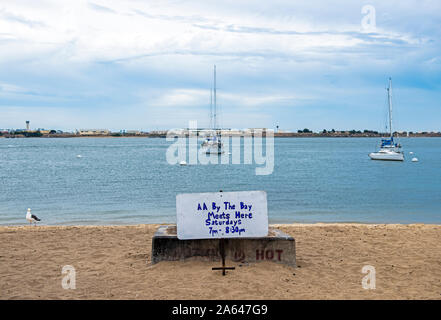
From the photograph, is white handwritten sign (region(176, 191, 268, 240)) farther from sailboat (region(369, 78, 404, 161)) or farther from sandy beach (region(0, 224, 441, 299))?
sailboat (region(369, 78, 404, 161))

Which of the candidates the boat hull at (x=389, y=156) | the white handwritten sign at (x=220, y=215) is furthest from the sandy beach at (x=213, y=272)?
the boat hull at (x=389, y=156)

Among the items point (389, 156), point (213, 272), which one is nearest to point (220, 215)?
point (213, 272)

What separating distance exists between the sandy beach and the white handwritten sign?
64 centimetres

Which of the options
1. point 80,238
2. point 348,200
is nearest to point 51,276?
point 80,238

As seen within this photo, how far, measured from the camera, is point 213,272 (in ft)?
25.1

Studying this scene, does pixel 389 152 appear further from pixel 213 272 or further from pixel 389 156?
pixel 213 272

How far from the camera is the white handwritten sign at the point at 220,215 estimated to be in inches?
302

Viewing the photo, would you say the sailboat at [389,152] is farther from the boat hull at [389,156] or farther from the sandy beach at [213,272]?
the sandy beach at [213,272]

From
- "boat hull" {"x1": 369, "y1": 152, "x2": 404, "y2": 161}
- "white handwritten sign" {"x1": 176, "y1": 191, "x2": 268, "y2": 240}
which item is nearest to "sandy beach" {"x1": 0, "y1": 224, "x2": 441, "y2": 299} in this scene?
"white handwritten sign" {"x1": 176, "y1": 191, "x2": 268, "y2": 240}

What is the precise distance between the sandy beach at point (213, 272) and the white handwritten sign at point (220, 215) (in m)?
0.64

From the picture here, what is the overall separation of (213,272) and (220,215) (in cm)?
93

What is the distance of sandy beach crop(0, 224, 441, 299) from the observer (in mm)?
6836

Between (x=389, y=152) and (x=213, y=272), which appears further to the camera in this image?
(x=389, y=152)
